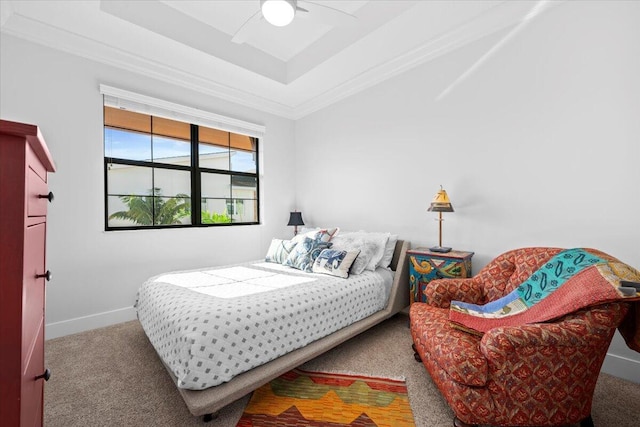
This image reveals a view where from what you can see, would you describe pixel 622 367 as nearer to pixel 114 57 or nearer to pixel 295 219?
pixel 295 219

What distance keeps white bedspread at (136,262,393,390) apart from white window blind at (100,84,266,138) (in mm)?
1826

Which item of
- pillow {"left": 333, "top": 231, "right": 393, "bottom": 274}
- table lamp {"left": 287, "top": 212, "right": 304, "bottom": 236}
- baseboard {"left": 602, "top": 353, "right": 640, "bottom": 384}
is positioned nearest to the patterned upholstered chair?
baseboard {"left": 602, "top": 353, "right": 640, "bottom": 384}

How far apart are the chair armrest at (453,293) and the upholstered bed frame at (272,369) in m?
0.64

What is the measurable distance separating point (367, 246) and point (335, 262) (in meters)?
0.40

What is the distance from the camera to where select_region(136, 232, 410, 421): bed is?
1514 millimetres

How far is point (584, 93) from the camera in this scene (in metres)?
2.12

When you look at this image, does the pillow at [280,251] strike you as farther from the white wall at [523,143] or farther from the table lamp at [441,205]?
the table lamp at [441,205]

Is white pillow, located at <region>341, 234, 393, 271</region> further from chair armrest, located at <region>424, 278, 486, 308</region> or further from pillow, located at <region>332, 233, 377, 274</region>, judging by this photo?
chair armrest, located at <region>424, 278, 486, 308</region>

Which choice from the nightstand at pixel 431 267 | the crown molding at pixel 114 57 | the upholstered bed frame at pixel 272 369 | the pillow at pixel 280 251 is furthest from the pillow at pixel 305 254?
the crown molding at pixel 114 57

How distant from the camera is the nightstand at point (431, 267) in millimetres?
2441

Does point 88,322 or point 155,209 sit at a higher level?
point 155,209

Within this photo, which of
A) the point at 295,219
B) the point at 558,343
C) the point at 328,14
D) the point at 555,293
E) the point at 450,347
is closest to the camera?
the point at 558,343

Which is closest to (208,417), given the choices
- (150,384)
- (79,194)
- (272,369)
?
(272,369)

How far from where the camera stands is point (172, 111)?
10.8 ft
